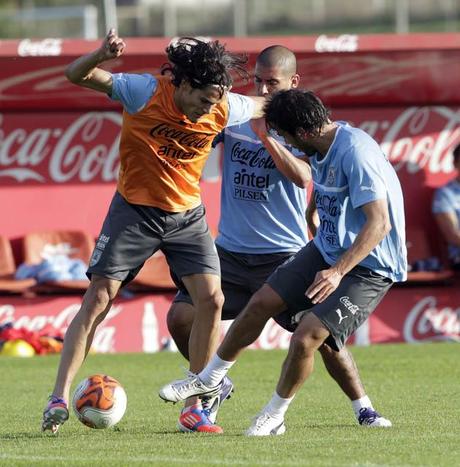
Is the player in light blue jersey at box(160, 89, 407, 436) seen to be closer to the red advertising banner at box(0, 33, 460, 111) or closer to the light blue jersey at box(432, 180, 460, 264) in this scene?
the red advertising banner at box(0, 33, 460, 111)

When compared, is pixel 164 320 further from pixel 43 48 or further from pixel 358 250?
pixel 358 250

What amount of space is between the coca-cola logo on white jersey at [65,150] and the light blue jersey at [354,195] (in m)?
10.4

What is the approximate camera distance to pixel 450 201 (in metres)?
17.8

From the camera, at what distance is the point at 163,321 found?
17406mm

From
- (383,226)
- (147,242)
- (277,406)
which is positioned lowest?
(277,406)

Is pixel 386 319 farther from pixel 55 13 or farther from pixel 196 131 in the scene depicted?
pixel 55 13

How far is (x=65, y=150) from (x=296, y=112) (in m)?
10.9

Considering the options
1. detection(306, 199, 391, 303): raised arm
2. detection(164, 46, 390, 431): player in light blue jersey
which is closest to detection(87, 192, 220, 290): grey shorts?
detection(164, 46, 390, 431): player in light blue jersey

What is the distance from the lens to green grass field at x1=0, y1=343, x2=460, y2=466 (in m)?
7.25

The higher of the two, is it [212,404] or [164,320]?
[212,404]

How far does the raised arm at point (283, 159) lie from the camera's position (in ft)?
29.4

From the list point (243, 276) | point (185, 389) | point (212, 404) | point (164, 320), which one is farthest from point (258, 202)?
point (164, 320)

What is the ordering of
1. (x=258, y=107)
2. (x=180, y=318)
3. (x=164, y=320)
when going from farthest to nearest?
(x=164, y=320) → (x=180, y=318) → (x=258, y=107)

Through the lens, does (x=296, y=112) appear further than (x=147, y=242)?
No
